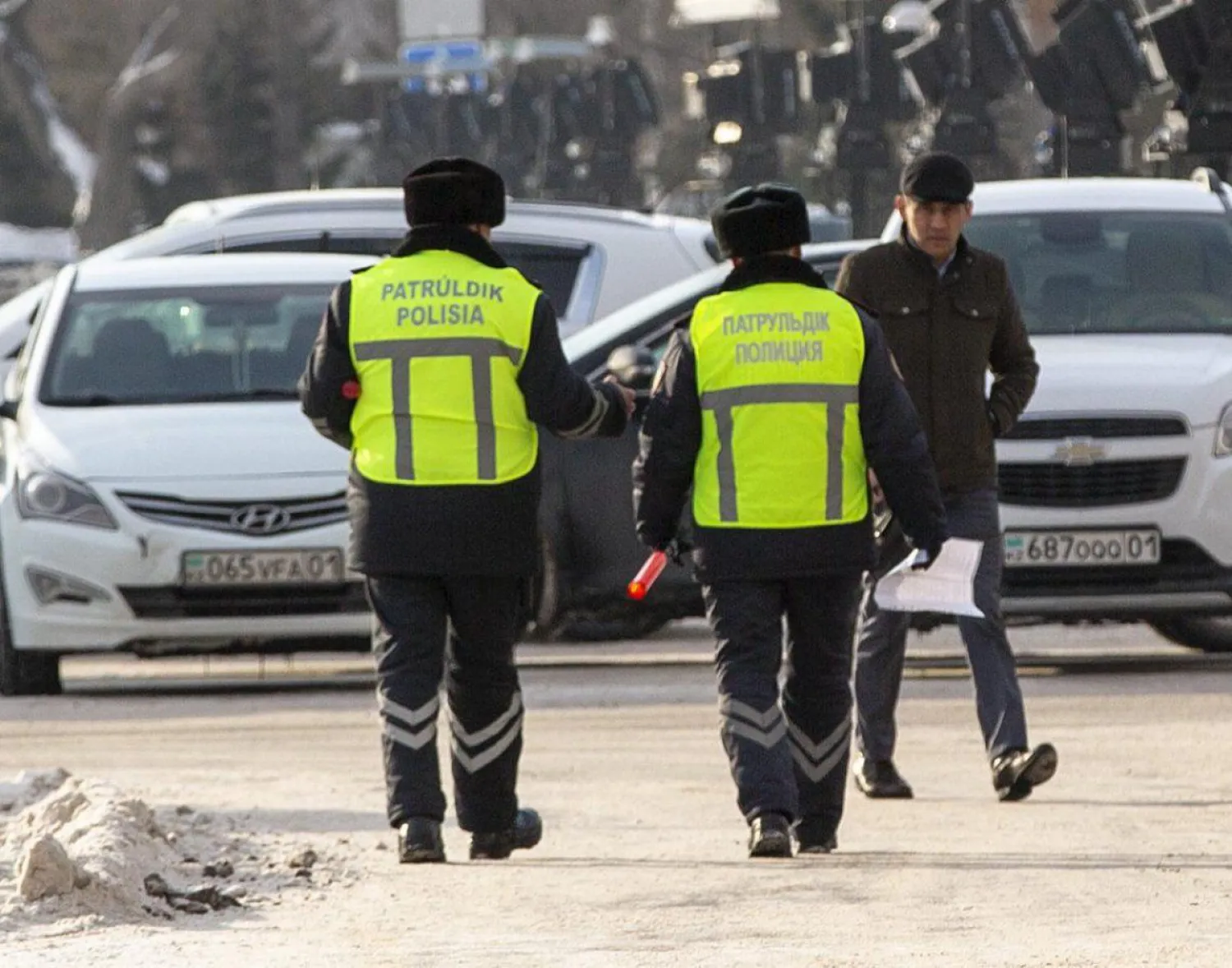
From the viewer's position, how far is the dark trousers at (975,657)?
9.41 m

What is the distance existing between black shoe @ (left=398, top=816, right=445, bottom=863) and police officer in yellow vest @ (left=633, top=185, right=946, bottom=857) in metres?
0.62

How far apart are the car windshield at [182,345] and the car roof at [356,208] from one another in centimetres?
277

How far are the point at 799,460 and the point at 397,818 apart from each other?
1104mm

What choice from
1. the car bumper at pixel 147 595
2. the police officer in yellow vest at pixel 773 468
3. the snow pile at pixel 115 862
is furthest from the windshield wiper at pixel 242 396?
the police officer in yellow vest at pixel 773 468

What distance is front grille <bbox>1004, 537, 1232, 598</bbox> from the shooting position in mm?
12742

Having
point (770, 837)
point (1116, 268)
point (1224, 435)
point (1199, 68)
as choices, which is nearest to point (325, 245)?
point (1199, 68)

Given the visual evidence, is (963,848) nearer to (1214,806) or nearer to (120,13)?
(1214,806)

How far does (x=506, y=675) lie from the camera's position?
328 inches

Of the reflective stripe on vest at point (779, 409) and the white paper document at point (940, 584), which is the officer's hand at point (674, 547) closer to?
the reflective stripe on vest at point (779, 409)

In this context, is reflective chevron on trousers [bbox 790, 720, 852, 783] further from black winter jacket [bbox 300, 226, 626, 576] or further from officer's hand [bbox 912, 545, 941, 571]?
black winter jacket [bbox 300, 226, 626, 576]

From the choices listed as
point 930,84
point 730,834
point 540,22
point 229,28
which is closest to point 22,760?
point 730,834

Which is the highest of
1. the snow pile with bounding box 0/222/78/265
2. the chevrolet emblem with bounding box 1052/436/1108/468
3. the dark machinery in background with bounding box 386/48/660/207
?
the chevrolet emblem with bounding box 1052/436/1108/468

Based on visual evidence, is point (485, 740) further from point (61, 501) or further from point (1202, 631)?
point (1202, 631)

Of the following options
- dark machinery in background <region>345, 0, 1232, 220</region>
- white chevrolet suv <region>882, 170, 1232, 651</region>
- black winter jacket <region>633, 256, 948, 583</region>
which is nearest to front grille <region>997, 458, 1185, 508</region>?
white chevrolet suv <region>882, 170, 1232, 651</region>
